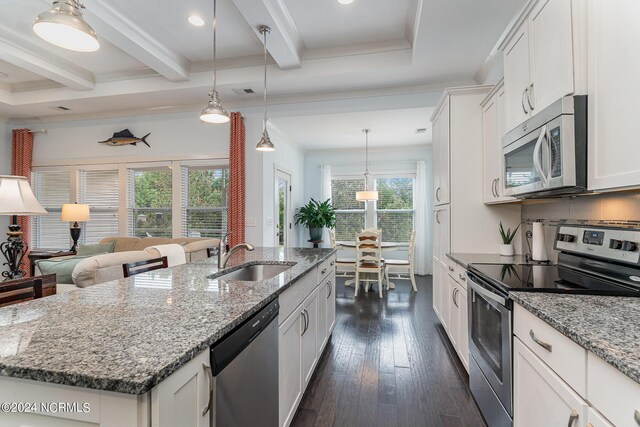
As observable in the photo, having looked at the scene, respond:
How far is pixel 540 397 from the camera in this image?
117cm

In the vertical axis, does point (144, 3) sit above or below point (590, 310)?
above

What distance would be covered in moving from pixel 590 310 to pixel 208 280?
1724mm

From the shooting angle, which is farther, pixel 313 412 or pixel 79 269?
pixel 79 269

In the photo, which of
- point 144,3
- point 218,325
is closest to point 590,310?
point 218,325

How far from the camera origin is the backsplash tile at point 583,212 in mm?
1521

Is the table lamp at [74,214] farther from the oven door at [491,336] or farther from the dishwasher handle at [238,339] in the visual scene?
the oven door at [491,336]

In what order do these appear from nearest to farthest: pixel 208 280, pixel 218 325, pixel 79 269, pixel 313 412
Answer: pixel 218 325, pixel 208 280, pixel 313 412, pixel 79 269

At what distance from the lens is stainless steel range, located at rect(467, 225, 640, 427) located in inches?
→ 52.2

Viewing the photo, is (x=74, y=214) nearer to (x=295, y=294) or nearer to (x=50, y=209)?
(x=50, y=209)

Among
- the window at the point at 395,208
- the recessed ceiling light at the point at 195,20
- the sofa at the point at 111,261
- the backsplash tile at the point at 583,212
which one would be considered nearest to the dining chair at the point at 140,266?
the sofa at the point at 111,261

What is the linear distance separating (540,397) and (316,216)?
16.7 ft

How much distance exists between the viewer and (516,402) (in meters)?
1.39

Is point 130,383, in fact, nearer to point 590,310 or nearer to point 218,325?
point 218,325

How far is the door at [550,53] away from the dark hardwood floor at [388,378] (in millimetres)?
1919
